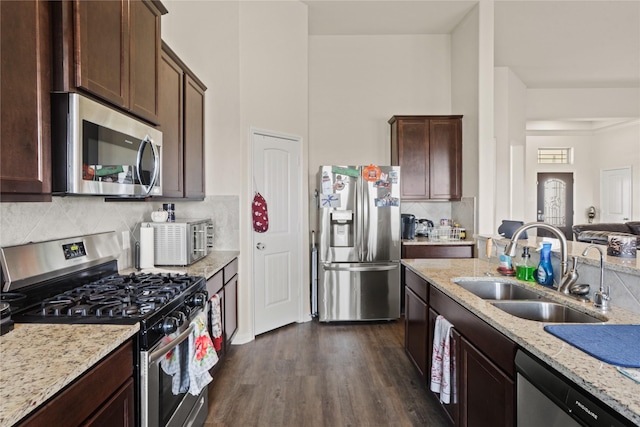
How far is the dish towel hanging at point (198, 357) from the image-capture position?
1801mm

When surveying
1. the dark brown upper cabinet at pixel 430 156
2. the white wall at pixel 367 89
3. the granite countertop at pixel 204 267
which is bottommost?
the granite countertop at pixel 204 267

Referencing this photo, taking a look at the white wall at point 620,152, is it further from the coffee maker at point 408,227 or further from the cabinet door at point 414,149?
the coffee maker at point 408,227

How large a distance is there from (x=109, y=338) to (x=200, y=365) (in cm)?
68

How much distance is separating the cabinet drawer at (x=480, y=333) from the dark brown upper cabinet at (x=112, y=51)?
1.92 meters

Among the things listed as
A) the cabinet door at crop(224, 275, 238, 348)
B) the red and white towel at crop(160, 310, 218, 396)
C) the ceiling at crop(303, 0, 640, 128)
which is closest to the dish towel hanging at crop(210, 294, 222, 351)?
the cabinet door at crop(224, 275, 238, 348)

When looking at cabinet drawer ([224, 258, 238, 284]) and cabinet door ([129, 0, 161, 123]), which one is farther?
cabinet drawer ([224, 258, 238, 284])

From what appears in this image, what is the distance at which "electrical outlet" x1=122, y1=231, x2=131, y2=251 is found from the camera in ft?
8.37

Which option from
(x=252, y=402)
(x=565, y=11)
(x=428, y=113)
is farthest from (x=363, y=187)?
(x=565, y=11)

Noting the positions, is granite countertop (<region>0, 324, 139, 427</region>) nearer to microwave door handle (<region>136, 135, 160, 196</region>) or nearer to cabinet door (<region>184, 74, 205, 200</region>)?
microwave door handle (<region>136, 135, 160, 196</region>)

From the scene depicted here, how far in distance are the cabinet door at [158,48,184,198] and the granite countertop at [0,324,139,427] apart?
1.35 m

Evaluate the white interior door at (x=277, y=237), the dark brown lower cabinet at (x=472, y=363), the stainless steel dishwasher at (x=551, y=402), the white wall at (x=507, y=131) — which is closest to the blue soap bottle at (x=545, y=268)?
the dark brown lower cabinet at (x=472, y=363)

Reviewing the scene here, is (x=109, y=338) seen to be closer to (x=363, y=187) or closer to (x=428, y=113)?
(x=363, y=187)

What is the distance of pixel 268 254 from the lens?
3764 millimetres

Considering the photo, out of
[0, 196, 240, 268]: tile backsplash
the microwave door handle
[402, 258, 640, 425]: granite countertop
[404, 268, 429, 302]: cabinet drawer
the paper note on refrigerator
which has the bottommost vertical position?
[404, 268, 429, 302]: cabinet drawer
